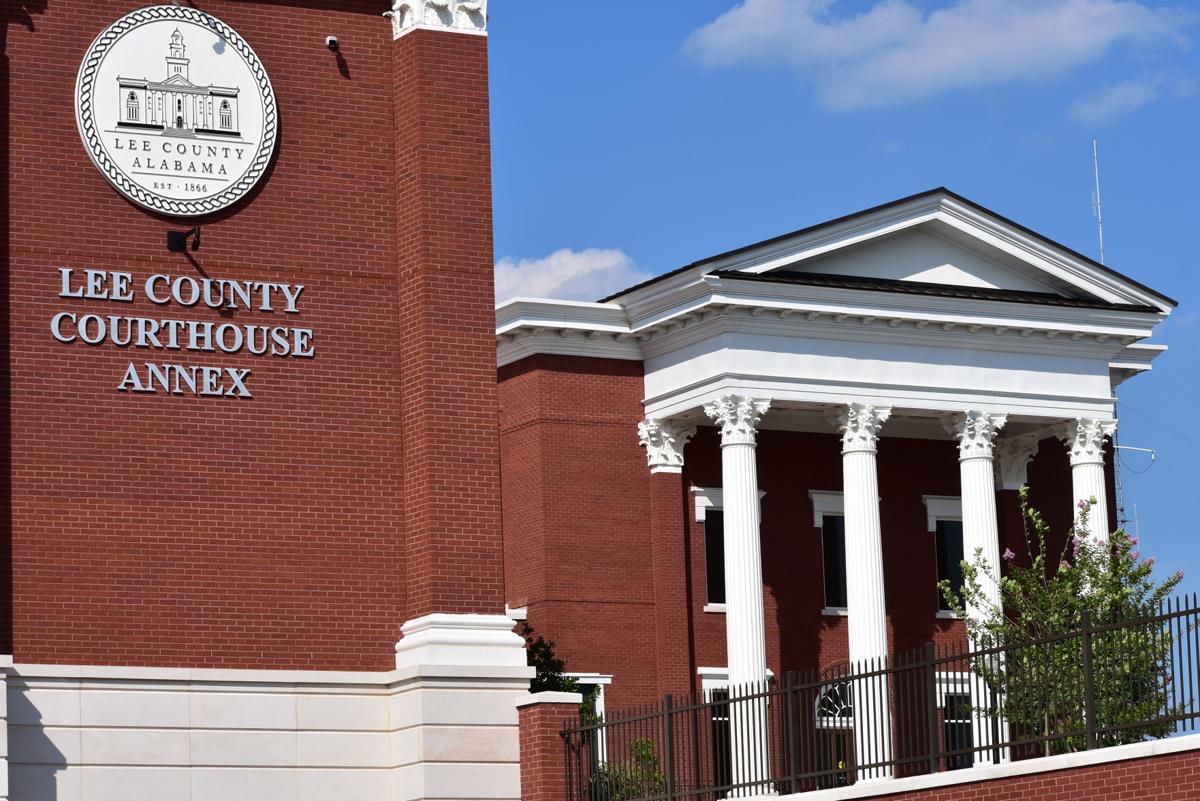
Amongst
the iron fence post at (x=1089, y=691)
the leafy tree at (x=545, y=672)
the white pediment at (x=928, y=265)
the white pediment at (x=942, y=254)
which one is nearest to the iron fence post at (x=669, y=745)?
the iron fence post at (x=1089, y=691)

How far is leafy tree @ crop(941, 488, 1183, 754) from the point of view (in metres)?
23.4

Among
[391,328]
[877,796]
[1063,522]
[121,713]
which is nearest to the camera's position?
[877,796]

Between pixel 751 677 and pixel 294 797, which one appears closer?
pixel 294 797

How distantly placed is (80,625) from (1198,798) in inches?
461

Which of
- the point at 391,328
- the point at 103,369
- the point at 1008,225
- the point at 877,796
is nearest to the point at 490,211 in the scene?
the point at 391,328

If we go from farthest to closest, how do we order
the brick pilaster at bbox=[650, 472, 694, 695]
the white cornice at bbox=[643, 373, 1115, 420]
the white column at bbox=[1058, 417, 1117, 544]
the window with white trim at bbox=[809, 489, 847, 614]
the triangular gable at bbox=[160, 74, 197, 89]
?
the white column at bbox=[1058, 417, 1117, 544]
the window with white trim at bbox=[809, 489, 847, 614]
the brick pilaster at bbox=[650, 472, 694, 695]
the white cornice at bbox=[643, 373, 1115, 420]
the triangular gable at bbox=[160, 74, 197, 89]

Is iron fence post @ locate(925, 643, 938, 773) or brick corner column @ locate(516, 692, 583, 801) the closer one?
iron fence post @ locate(925, 643, 938, 773)

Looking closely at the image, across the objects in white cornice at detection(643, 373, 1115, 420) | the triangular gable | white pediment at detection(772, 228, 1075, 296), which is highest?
white pediment at detection(772, 228, 1075, 296)

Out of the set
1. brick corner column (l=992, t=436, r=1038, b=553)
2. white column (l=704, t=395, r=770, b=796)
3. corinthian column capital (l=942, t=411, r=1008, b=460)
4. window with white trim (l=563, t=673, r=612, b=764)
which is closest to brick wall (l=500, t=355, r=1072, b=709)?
window with white trim (l=563, t=673, r=612, b=764)

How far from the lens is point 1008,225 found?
163 feet

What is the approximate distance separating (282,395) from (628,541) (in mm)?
21672

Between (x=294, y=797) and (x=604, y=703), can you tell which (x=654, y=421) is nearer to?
(x=604, y=703)

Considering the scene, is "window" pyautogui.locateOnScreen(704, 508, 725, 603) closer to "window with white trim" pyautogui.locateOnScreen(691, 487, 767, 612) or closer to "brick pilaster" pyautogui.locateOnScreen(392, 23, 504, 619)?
"window with white trim" pyautogui.locateOnScreen(691, 487, 767, 612)

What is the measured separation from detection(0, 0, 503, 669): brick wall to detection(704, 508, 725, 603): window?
71.9 feet
